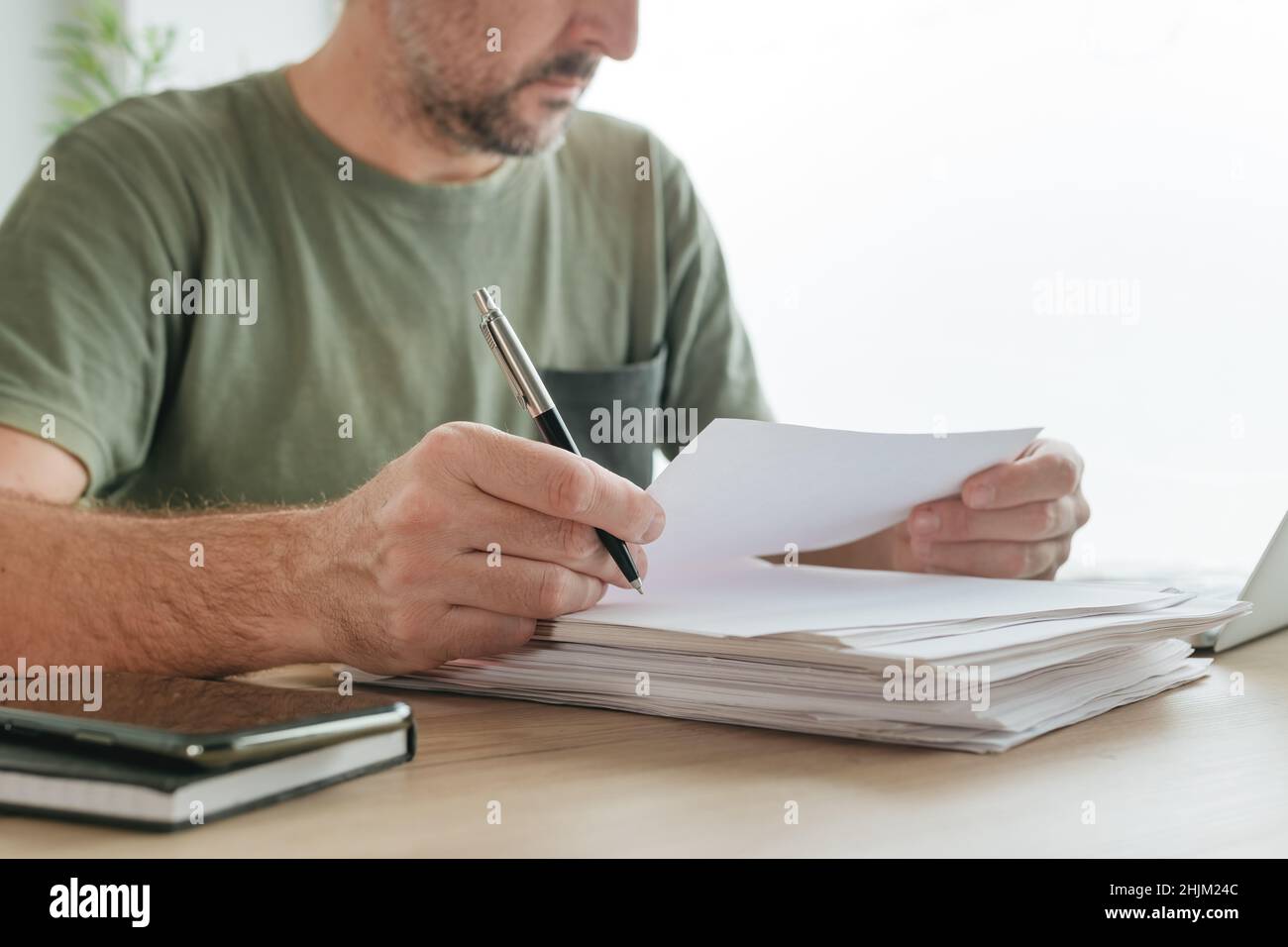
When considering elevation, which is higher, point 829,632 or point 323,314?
point 323,314

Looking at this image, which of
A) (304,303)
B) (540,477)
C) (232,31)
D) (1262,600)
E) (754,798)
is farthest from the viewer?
(232,31)

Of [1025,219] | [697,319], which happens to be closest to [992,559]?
[697,319]

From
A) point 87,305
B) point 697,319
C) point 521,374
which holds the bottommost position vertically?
point 521,374

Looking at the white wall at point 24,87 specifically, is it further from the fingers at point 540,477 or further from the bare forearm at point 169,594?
the fingers at point 540,477

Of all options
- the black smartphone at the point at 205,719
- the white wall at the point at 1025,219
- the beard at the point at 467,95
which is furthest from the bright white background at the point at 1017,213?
the black smartphone at the point at 205,719

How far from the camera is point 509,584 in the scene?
651mm

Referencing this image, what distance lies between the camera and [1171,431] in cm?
258

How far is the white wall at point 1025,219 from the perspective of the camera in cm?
252

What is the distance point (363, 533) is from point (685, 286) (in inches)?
40.9

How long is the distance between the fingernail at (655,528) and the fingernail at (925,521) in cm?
33

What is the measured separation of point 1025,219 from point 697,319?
54.7 inches

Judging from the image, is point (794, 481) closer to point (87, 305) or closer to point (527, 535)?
point (527, 535)

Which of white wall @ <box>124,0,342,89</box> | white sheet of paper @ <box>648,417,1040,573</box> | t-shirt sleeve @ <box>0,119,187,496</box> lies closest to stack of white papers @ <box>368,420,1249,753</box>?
white sheet of paper @ <box>648,417,1040,573</box>

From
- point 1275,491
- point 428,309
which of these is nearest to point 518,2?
point 428,309
